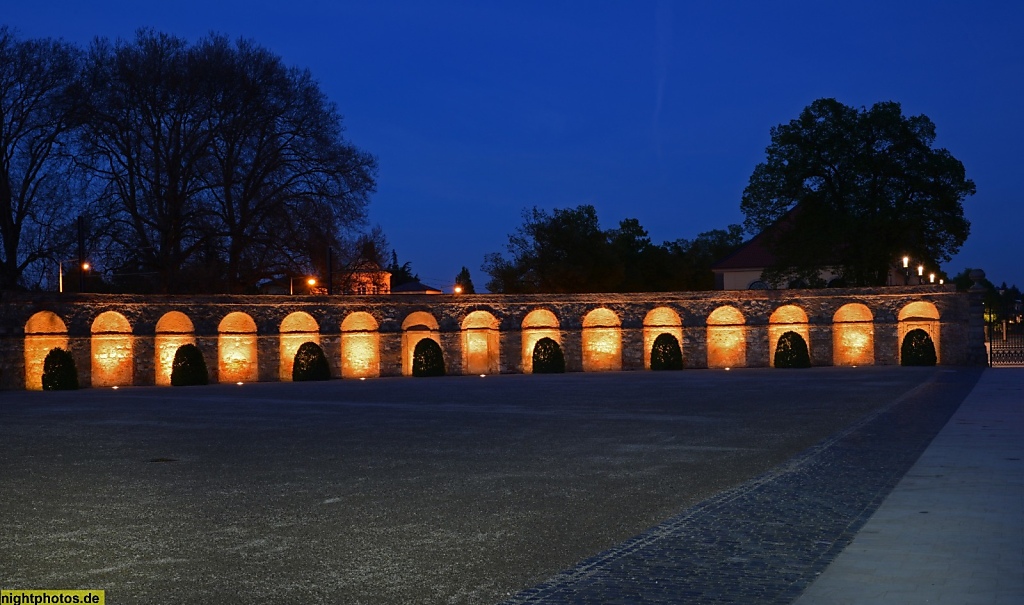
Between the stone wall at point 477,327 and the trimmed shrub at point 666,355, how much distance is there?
35.1 inches

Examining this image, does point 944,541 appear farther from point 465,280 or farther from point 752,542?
point 465,280

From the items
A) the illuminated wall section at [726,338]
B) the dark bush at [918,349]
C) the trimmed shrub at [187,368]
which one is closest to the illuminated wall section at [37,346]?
the trimmed shrub at [187,368]

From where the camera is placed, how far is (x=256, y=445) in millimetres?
16250

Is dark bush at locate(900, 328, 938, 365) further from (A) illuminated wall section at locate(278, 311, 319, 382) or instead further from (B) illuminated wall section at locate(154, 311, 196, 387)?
(B) illuminated wall section at locate(154, 311, 196, 387)

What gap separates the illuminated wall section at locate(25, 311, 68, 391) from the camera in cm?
3522

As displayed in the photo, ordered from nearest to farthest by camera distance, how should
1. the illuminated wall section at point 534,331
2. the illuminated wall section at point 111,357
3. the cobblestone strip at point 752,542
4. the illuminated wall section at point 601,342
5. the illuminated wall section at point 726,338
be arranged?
1. the cobblestone strip at point 752,542
2. the illuminated wall section at point 111,357
3. the illuminated wall section at point 726,338
4. the illuminated wall section at point 534,331
5. the illuminated wall section at point 601,342

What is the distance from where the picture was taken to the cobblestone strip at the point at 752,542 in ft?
22.0

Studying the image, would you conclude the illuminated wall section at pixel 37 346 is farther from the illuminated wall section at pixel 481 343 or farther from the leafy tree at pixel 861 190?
the leafy tree at pixel 861 190

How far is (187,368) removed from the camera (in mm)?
37125

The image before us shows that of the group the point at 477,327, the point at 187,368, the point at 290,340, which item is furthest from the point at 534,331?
the point at 187,368

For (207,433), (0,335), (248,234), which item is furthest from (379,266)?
(207,433)

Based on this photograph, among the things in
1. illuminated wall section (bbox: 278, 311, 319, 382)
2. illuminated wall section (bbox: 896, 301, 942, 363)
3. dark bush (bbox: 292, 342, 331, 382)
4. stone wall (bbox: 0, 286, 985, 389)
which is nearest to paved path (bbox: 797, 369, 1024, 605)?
stone wall (bbox: 0, 286, 985, 389)

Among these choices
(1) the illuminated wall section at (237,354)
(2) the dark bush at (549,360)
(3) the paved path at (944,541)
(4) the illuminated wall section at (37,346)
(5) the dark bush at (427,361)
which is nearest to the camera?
(3) the paved path at (944,541)

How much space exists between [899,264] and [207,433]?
3631 centimetres
